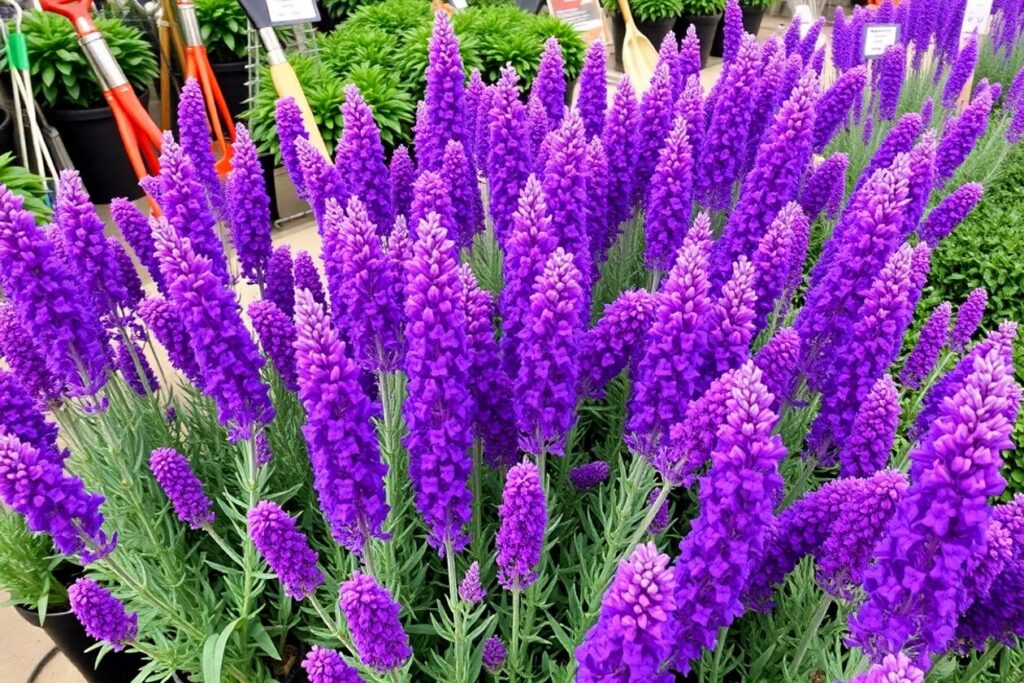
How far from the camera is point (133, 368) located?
2178mm

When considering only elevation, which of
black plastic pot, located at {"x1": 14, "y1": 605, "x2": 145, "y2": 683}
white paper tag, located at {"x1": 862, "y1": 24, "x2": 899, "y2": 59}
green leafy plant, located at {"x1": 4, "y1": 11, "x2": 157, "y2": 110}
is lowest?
black plastic pot, located at {"x1": 14, "y1": 605, "x2": 145, "y2": 683}

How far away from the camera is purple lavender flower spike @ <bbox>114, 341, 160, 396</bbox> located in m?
2.12

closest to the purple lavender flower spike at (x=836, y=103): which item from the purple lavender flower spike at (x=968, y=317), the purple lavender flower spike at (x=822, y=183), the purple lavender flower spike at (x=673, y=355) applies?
the purple lavender flower spike at (x=822, y=183)

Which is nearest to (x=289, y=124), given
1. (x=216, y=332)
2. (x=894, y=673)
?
(x=216, y=332)

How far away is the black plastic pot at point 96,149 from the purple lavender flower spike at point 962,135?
19.3ft

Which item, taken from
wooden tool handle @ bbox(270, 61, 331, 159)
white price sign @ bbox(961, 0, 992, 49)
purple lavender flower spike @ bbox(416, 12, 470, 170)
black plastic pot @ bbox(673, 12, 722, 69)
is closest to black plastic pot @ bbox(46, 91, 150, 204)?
wooden tool handle @ bbox(270, 61, 331, 159)

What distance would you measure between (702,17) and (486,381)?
9.30 metres

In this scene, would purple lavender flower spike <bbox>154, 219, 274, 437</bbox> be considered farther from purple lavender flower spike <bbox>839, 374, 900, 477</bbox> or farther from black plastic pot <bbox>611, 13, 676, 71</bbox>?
black plastic pot <bbox>611, 13, 676, 71</bbox>

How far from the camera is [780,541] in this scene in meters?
1.44

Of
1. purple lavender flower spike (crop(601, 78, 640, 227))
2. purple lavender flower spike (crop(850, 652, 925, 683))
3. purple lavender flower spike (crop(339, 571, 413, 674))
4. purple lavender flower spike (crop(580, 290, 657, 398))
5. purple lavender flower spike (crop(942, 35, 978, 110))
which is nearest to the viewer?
purple lavender flower spike (crop(850, 652, 925, 683))

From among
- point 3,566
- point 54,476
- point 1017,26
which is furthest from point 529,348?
point 1017,26

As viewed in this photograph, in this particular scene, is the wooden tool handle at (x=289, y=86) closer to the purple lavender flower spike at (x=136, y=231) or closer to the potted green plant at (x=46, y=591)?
the purple lavender flower spike at (x=136, y=231)

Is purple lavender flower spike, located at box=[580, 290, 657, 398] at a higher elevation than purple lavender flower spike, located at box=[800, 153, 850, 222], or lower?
higher

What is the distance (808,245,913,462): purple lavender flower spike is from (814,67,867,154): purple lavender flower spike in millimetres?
1704
